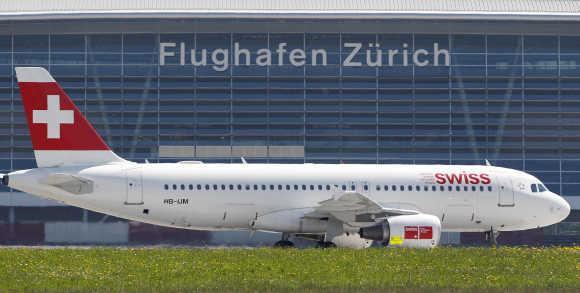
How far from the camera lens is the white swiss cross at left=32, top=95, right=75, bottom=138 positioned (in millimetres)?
39312

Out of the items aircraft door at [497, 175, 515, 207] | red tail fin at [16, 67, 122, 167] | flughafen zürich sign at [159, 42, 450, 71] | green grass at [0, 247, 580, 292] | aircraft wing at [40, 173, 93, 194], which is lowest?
green grass at [0, 247, 580, 292]

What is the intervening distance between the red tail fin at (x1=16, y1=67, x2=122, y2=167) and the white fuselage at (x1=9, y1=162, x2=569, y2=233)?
0.58 m

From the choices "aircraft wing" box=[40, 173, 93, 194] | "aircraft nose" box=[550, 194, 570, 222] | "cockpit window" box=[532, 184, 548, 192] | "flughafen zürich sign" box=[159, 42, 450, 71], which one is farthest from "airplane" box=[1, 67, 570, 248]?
"flughafen zürich sign" box=[159, 42, 450, 71]

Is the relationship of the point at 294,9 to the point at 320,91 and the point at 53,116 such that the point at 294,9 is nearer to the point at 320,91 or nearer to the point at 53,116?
the point at 320,91

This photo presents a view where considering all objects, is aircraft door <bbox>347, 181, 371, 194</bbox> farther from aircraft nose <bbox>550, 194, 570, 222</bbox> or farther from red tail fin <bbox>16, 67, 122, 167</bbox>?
red tail fin <bbox>16, 67, 122, 167</bbox>

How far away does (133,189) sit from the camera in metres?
38.8

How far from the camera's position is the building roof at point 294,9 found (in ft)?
200

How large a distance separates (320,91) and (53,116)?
25566mm

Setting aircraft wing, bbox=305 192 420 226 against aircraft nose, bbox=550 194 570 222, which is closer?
aircraft wing, bbox=305 192 420 226

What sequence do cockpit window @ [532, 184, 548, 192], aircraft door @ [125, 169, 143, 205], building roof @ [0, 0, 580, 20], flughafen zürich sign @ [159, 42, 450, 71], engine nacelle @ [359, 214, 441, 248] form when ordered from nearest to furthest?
engine nacelle @ [359, 214, 441, 248] → aircraft door @ [125, 169, 143, 205] → cockpit window @ [532, 184, 548, 192] → building roof @ [0, 0, 580, 20] → flughafen zürich sign @ [159, 42, 450, 71]

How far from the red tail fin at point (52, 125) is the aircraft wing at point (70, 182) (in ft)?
3.25

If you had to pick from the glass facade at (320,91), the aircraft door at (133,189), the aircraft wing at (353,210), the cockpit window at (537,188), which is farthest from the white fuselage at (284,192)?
the glass facade at (320,91)

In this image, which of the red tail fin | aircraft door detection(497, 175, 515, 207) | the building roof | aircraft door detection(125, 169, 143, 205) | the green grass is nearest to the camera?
the green grass

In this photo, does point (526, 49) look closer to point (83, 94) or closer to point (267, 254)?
point (83, 94)
